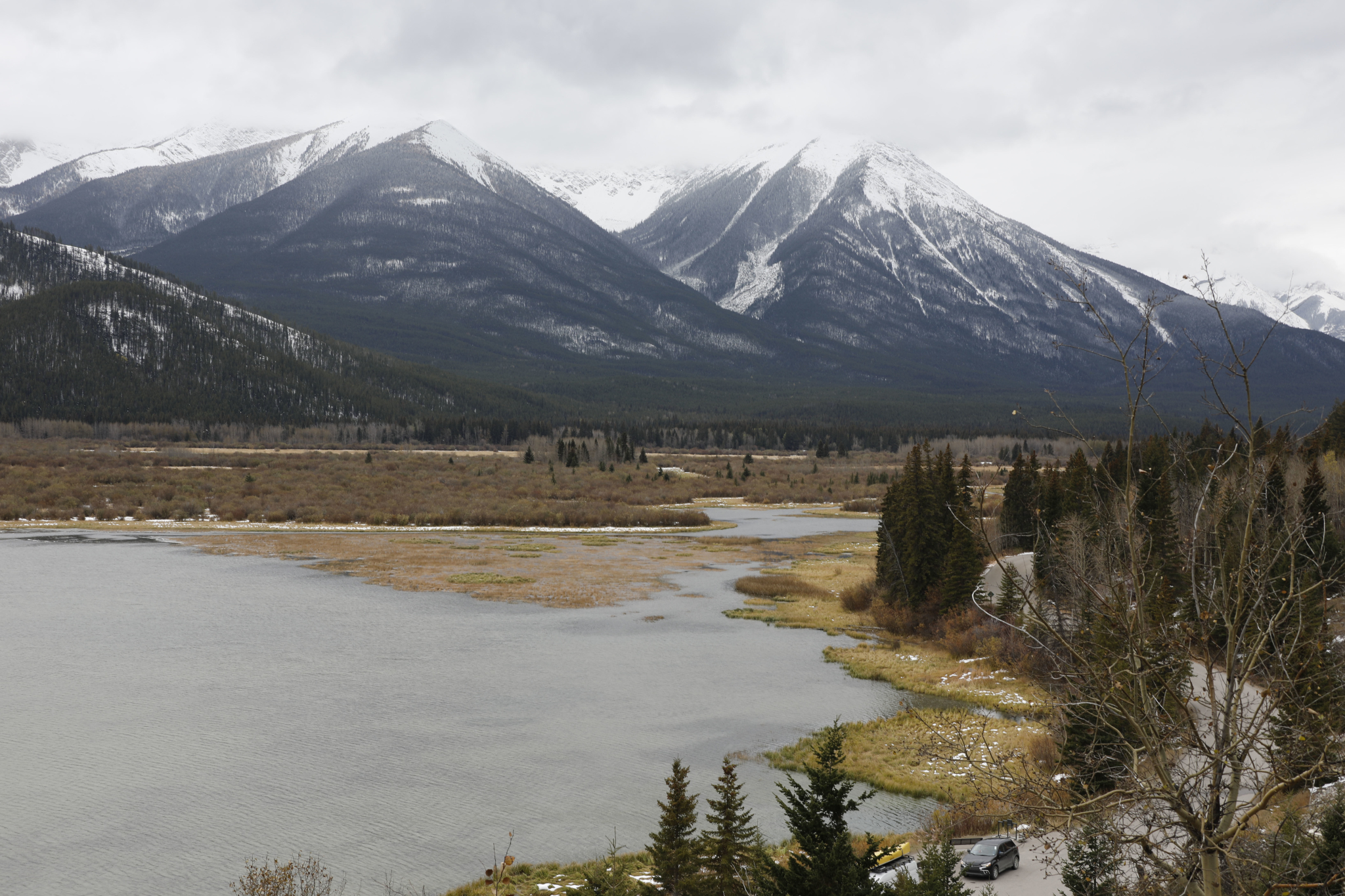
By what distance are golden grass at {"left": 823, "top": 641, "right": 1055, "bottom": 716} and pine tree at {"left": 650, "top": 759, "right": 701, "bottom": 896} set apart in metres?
19.9

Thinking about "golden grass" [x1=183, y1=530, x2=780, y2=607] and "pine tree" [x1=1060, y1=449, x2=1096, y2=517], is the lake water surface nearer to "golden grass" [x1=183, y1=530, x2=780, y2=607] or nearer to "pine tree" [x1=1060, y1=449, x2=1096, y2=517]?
"golden grass" [x1=183, y1=530, x2=780, y2=607]

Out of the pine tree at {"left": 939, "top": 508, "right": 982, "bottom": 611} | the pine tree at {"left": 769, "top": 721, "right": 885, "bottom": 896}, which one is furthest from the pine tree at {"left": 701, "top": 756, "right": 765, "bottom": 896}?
the pine tree at {"left": 939, "top": 508, "right": 982, "bottom": 611}

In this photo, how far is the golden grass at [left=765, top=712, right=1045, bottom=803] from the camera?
2572 centimetres

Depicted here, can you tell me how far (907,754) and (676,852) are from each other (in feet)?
47.9

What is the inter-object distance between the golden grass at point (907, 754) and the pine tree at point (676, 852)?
10040mm

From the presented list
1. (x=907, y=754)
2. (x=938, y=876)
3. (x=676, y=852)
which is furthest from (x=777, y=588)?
(x=938, y=876)

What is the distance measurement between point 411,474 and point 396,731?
9734 cm

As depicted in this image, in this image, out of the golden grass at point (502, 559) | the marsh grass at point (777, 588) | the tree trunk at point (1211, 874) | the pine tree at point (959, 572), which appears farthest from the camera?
the marsh grass at point (777, 588)

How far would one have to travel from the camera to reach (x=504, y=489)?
371 ft

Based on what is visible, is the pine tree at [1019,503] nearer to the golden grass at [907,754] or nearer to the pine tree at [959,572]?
the pine tree at [959,572]

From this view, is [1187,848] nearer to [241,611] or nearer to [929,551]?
[929,551]

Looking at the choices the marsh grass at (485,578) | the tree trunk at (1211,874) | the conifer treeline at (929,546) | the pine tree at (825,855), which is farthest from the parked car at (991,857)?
the marsh grass at (485,578)

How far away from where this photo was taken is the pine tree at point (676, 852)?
15562mm

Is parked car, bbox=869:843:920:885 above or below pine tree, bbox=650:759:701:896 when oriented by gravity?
below
